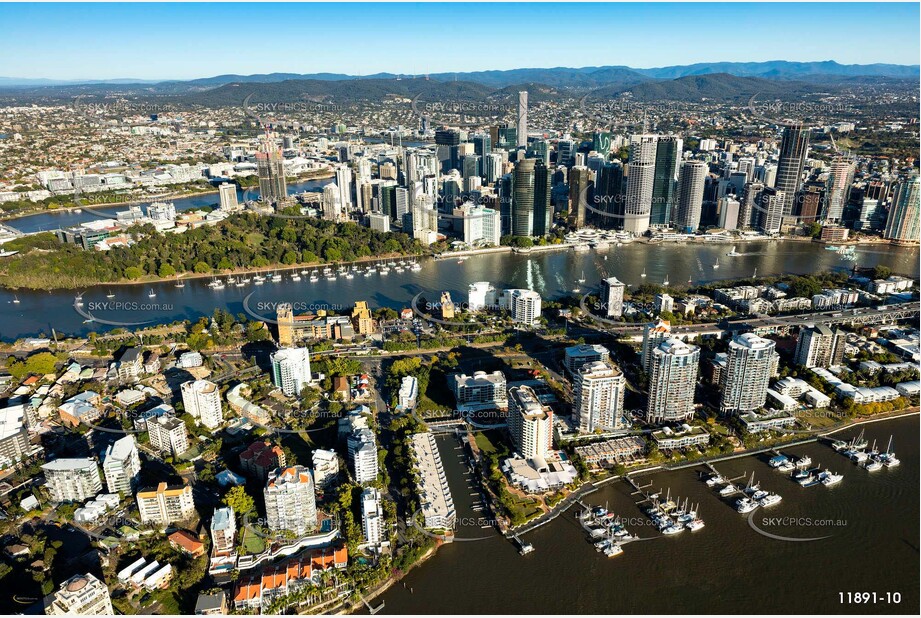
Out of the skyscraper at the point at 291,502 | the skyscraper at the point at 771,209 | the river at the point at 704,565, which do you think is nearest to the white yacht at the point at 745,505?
the river at the point at 704,565

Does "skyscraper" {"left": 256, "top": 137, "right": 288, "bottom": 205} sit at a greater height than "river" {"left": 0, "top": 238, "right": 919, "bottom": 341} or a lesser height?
greater

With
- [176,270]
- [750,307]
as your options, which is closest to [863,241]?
[750,307]

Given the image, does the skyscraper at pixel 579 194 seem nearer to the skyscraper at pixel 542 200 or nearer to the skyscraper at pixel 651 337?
the skyscraper at pixel 542 200

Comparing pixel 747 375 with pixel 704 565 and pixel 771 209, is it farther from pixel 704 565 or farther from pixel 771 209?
pixel 771 209

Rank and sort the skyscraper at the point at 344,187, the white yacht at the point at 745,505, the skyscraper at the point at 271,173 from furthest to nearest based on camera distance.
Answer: the skyscraper at the point at 344,187 → the skyscraper at the point at 271,173 → the white yacht at the point at 745,505

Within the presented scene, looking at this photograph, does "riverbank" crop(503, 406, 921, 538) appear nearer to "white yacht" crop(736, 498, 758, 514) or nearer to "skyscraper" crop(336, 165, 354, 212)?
"white yacht" crop(736, 498, 758, 514)

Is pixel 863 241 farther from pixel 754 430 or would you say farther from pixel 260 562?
pixel 260 562

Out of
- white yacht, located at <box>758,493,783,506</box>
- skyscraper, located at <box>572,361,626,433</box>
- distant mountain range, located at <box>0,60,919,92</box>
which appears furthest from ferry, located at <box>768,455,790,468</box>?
distant mountain range, located at <box>0,60,919,92</box>
